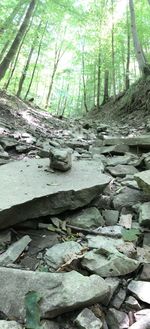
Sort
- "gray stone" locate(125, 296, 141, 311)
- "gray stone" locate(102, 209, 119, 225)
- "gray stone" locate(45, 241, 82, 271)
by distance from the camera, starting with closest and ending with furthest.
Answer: "gray stone" locate(125, 296, 141, 311)
"gray stone" locate(45, 241, 82, 271)
"gray stone" locate(102, 209, 119, 225)

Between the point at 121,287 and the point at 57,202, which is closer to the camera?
the point at 121,287

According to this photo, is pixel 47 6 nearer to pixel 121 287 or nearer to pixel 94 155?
pixel 94 155

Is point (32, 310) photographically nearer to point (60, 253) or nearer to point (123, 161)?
point (60, 253)

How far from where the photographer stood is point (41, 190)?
3.10 metres

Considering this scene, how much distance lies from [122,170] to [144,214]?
65.6 inches

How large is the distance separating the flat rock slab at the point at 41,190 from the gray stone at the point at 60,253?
470mm

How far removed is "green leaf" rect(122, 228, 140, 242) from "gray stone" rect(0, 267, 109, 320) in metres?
0.80

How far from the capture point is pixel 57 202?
306 cm

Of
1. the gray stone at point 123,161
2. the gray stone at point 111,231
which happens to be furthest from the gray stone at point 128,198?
the gray stone at point 123,161

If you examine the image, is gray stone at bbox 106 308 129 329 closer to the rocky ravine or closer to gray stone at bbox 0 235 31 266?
the rocky ravine

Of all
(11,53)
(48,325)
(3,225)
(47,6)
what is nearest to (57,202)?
(3,225)

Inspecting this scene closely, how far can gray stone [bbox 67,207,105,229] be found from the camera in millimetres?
2998

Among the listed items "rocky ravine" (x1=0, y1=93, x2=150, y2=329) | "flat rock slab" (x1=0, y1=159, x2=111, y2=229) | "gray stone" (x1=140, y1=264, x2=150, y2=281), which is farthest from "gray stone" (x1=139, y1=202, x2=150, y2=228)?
"gray stone" (x1=140, y1=264, x2=150, y2=281)

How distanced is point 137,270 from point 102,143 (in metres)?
5.10
